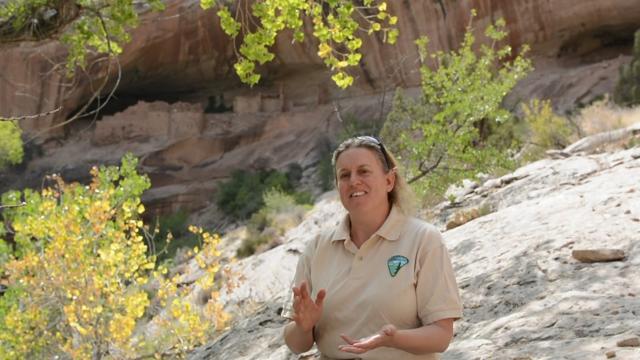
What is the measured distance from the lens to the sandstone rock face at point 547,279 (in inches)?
116

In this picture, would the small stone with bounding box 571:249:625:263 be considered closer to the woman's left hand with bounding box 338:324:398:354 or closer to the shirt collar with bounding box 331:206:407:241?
the shirt collar with bounding box 331:206:407:241

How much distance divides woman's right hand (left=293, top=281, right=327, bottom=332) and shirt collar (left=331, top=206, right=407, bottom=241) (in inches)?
11.1

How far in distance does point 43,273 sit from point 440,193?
5.09 m

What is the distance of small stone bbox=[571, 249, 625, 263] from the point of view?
3811 mm

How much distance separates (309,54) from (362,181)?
67.6ft

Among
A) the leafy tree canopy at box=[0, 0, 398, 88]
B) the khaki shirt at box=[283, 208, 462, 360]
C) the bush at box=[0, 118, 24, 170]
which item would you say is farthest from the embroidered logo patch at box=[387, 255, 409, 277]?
the bush at box=[0, 118, 24, 170]

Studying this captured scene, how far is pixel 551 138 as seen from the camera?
12258mm

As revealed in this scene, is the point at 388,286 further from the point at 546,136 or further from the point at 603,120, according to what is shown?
the point at 546,136

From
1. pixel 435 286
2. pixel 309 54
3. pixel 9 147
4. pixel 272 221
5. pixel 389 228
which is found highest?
pixel 309 54

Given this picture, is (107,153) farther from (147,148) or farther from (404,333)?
(404,333)

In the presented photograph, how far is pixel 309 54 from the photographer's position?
22422mm

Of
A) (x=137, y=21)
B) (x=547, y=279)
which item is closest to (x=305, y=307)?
(x=547, y=279)

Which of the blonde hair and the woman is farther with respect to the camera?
the blonde hair

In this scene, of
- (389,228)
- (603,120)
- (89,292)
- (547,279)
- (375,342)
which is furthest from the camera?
(603,120)
